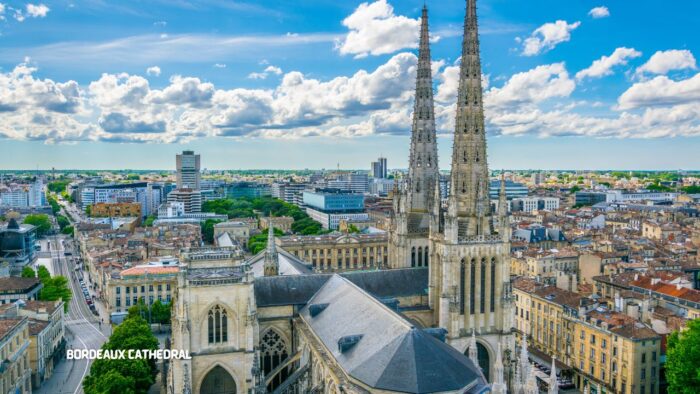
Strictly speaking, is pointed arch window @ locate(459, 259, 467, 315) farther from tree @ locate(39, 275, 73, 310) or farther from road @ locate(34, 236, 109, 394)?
tree @ locate(39, 275, 73, 310)

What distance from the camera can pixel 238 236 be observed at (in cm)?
18525

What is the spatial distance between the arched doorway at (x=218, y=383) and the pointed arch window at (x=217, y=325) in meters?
2.91

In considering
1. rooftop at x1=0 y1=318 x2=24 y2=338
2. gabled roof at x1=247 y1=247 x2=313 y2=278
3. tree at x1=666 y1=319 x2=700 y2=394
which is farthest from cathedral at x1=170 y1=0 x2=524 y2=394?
rooftop at x1=0 y1=318 x2=24 y2=338

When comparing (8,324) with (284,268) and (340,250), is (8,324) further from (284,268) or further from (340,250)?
(340,250)

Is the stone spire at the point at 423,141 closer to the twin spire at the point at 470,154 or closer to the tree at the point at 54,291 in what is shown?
the twin spire at the point at 470,154

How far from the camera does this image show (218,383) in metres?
53.4

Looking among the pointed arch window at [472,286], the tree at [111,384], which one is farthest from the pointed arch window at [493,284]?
the tree at [111,384]

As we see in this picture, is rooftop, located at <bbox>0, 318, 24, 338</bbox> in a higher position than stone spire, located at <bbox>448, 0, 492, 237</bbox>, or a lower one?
lower

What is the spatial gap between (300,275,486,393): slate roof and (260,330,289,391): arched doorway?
11.4 m

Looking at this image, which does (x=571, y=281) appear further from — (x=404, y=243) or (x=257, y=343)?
(x=257, y=343)

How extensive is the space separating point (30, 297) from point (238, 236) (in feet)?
301

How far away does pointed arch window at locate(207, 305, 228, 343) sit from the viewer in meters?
52.0

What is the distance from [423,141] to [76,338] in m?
67.0

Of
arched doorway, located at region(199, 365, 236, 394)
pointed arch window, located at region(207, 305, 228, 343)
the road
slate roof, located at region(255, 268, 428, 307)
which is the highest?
slate roof, located at region(255, 268, 428, 307)
